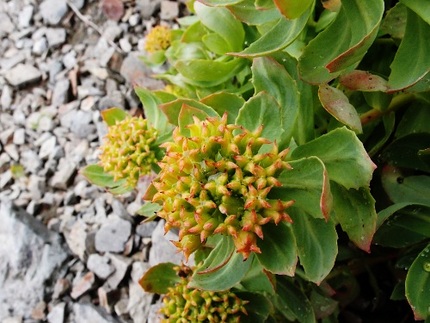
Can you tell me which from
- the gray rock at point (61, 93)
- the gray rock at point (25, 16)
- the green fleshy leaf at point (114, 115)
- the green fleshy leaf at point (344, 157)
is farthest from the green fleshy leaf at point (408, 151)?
the gray rock at point (25, 16)

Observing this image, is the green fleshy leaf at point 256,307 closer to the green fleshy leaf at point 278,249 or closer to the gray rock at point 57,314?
the green fleshy leaf at point 278,249

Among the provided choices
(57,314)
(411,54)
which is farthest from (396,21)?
(57,314)

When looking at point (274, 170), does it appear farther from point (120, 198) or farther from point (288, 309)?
point (120, 198)

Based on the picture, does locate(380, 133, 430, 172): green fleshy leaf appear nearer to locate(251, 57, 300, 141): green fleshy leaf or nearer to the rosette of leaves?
locate(251, 57, 300, 141): green fleshy leaf

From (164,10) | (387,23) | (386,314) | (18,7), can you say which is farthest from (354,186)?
(18,7)

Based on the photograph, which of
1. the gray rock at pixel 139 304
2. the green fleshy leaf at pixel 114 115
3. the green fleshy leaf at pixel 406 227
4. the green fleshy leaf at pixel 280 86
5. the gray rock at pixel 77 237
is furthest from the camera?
the gray rock at pixel 77 237
